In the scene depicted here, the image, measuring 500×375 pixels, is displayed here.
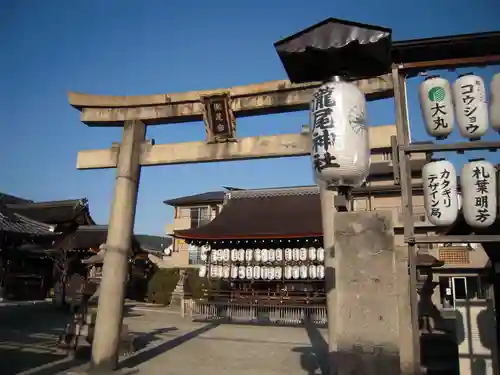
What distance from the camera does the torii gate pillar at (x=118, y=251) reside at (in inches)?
322

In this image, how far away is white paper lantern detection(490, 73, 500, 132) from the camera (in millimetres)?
5395

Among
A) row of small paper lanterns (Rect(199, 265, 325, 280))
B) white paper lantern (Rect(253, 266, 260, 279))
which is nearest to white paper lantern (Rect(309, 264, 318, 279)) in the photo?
row of small paper lanterns (Rect(199, 265, 325, 280))

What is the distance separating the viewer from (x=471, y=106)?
5.48 m

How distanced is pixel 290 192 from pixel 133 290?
51.2 ft

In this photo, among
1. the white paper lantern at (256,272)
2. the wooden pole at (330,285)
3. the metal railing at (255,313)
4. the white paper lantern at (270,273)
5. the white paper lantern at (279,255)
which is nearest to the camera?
the wooden pole at (330,285)

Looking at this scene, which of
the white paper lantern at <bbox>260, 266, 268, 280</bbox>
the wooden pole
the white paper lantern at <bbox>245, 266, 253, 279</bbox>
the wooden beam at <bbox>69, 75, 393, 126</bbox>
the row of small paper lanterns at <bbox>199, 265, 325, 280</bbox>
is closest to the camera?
the wooden pole

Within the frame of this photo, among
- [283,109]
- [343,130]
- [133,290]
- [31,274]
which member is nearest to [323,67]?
[343,130]

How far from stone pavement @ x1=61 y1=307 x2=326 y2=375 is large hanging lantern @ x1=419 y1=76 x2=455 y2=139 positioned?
6.04m

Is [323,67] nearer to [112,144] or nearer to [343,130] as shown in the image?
[343,130]

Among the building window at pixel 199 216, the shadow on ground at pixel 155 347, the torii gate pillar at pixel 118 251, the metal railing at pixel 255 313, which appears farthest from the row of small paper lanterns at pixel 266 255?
the torii gate pillar at pixel 118 251

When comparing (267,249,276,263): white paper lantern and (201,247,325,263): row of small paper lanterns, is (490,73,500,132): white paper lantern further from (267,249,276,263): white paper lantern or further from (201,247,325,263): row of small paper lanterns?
(267,249,276,263): white paper lantern

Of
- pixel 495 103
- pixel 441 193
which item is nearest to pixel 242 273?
pixel 441 193

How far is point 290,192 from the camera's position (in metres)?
24.7

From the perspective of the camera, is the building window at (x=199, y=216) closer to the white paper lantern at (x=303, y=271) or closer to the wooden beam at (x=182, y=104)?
the white paper lantern at (x=303, y=271)
